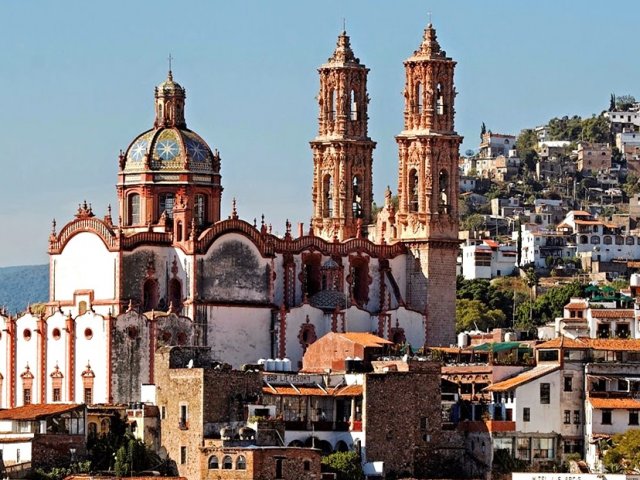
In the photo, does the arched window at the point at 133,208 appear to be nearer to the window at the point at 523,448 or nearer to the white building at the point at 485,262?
the window at the point at 523,448

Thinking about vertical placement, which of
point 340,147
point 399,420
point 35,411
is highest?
point 340,147

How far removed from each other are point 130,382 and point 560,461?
16102 millimetres

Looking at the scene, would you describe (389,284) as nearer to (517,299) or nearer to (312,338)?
(312,338)

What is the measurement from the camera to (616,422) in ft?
273

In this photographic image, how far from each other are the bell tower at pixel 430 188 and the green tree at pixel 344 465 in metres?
22.3

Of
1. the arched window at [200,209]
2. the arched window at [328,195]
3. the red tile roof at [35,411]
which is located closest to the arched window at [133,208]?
the arched window at [200,209]

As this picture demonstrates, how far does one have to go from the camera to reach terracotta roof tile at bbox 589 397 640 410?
83062 millimetres

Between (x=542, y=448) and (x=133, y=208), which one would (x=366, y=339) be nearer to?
(x=542, y=448)

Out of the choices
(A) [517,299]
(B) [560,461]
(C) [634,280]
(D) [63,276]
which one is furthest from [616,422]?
(A) [517,299]

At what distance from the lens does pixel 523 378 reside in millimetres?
Answer: 84688

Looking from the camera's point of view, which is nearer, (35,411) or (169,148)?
(35,411)

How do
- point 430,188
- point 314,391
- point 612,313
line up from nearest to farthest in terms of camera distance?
1. point 314,391
2. point 612,313
3. point 430,188

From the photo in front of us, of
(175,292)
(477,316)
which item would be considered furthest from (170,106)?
(477,316)

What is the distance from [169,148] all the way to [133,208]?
9.03 feet
